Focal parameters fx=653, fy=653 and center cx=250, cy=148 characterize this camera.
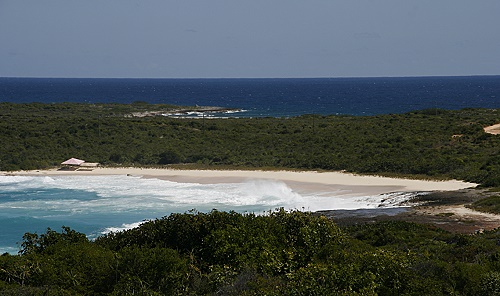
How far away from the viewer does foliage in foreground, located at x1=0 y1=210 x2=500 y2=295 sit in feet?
39.6

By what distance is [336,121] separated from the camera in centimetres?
6894

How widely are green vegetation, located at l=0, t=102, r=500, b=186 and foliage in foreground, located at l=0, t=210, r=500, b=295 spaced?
788 inches

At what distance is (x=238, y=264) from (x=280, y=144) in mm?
40967

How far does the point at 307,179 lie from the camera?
131ft

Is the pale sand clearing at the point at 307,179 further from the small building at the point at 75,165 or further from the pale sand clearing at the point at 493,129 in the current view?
the pale sand clearing at the point at 493,129

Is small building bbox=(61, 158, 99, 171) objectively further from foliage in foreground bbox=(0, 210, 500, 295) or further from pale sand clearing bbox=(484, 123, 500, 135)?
pale sand clearing bbox=(484, 123, 500, 135)

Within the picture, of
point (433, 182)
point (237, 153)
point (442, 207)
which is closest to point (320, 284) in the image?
point (442, 207)

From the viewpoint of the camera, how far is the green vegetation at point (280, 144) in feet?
142

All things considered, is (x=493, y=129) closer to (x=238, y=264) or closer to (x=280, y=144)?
(x=280, y=144)

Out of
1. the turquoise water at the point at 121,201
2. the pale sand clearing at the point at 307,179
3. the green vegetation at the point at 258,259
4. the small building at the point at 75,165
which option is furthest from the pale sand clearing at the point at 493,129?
the small building at the point at 75,165

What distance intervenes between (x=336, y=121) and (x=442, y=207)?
41033 mm

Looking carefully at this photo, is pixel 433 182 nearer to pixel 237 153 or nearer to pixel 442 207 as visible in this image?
pixel 442 207

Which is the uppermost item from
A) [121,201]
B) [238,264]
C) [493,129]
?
[238,264]

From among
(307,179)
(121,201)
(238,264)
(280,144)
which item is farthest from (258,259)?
(280,144)
